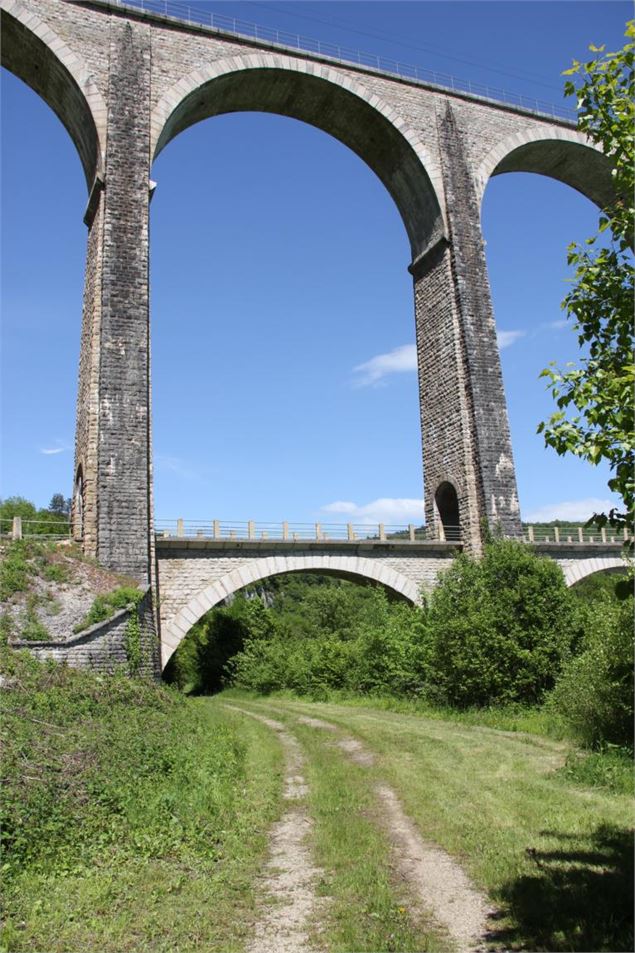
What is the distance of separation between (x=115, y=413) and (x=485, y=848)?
56.1 ft

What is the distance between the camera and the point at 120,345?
71.2 feet

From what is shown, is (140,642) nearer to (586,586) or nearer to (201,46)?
(201,46)

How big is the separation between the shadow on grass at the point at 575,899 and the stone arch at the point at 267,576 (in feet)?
56.7

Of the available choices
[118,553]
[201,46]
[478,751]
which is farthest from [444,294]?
[478,751]

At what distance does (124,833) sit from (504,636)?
1332 cm

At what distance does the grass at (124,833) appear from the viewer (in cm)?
521

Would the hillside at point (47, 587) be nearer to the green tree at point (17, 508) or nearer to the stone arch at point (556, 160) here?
the stone arch at point (556, 160)

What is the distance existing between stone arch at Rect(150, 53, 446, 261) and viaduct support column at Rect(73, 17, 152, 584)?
1412 mm

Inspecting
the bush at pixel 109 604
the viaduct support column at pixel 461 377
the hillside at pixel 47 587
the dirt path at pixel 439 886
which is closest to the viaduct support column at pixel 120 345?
the hillside at pixel 47 587

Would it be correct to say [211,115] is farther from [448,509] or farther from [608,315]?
[608,315]

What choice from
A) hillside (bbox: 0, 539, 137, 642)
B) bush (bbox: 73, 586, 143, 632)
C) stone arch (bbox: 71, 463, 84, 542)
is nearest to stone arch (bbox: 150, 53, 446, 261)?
stone arch (bbox: 71, 463, 84, 542)

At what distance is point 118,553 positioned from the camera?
20.4 metres

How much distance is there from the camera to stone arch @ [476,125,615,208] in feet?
99.3

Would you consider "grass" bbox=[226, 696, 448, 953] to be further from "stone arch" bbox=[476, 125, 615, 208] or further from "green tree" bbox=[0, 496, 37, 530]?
"green tree" bbox=[0, 496, 37, 530]
